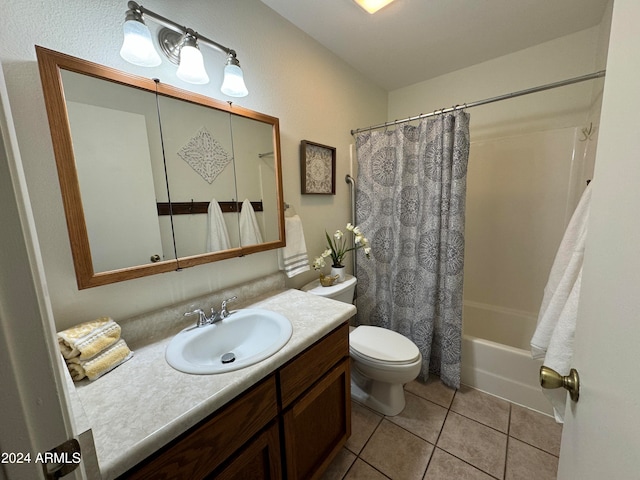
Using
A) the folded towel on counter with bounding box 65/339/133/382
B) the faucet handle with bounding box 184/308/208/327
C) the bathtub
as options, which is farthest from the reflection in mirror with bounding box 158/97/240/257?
the bathtub

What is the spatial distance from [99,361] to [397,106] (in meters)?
2.74

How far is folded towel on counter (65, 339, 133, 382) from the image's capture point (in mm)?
736

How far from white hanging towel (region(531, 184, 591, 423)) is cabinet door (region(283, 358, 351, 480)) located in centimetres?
82

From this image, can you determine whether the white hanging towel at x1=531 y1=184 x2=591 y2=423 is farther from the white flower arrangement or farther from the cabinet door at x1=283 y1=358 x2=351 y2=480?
the white flower arrangement

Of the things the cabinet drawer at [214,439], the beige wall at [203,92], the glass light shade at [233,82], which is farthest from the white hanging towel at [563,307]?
the glass light shade at [233,82]

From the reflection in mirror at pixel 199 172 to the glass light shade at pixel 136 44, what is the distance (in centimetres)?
14

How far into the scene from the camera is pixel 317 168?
1.71m

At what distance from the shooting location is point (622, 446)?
1.17 feet

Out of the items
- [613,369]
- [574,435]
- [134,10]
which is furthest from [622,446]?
[134,10]

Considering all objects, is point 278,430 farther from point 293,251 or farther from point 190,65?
point 190,65

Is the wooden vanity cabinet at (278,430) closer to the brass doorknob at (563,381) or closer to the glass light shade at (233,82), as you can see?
the brass doorknob at (563,381)

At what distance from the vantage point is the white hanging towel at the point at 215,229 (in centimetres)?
116

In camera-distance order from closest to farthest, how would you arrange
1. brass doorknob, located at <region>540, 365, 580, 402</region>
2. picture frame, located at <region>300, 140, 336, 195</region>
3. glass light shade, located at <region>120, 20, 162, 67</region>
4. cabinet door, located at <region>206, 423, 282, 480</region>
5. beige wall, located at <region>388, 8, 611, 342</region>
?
brass doorknob, located at <region>540, 365, 580, 402</region> → cabinet door, located at <region>206, 423, 282, 480</region> → glass light shade, located at <region>120, 20, 162, 67</region> → picture frame, located at <region>300, 140, 336, 195</region> → beige wall, located at <region>388, 8, 611, 342</region>

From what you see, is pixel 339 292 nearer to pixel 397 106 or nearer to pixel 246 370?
pixel 246 370
